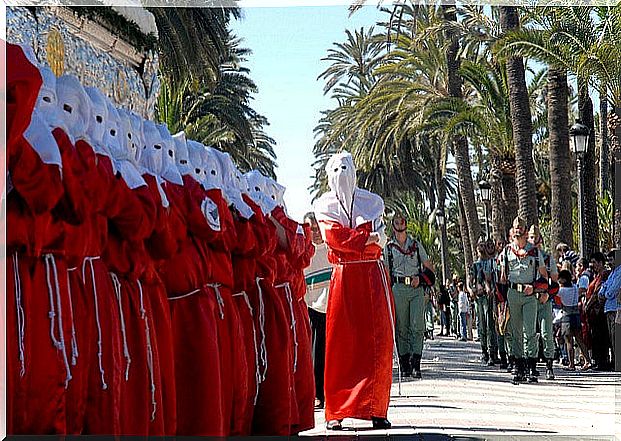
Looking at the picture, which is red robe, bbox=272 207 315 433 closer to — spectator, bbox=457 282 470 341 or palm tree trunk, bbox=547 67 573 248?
palm tree trunk, bbox=547 67 573 248

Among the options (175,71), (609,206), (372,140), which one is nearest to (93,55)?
(175,71)

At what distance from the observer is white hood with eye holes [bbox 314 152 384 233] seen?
8438mm

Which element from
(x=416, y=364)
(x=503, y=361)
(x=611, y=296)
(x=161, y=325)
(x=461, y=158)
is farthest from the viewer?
(x=461, y=158)

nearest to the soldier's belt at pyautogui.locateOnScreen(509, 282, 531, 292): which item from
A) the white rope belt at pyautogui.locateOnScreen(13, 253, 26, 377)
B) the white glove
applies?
the white glove

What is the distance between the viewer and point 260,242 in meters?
6.43

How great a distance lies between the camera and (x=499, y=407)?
9945 millimetres

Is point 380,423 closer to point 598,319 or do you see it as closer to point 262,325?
point 262,325

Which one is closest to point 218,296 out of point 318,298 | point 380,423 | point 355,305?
point 355,305

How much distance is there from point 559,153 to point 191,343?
57.2 ft

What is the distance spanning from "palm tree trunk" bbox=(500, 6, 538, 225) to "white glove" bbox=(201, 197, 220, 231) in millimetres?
17373

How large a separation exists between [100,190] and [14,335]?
0.69m

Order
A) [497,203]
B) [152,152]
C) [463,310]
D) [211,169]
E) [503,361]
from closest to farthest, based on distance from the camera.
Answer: [152,152] → [211,169] → [503,361] → [463,310] → [497,203]

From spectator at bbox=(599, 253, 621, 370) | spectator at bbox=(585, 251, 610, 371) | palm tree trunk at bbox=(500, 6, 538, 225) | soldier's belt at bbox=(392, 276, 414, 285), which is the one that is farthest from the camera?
palm tree trunk at bbox=(500, 6, 538, 225)

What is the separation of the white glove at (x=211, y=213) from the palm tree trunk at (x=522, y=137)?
1737 cm
